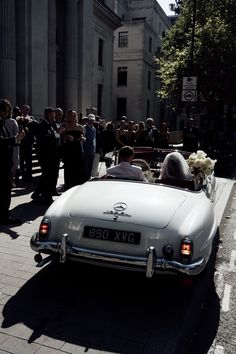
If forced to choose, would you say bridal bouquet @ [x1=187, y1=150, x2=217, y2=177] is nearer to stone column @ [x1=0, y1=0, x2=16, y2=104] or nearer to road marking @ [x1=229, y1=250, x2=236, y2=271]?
road marking @ [x1=229, y1=250, x2=236, y2=271]

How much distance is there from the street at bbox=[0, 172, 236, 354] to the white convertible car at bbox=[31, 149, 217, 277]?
39 centimetres

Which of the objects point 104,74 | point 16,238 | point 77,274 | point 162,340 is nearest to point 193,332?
point 162,340

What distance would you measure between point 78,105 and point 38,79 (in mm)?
5799

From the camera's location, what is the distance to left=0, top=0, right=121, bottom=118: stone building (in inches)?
619

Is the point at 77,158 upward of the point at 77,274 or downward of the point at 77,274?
upward

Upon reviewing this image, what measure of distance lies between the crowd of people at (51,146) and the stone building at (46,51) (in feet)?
19.8

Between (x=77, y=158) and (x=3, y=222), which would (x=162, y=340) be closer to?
(x=3, y=222)

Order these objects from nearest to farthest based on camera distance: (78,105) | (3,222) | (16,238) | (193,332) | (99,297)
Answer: (193,332) < (99,297) < (16,238) < (3,222) < (78,105)

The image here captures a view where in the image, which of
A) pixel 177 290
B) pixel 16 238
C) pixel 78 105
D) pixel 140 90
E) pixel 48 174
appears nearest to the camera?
pixel 177 290

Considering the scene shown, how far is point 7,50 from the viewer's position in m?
15.6

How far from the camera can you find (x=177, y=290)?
4.34 meters

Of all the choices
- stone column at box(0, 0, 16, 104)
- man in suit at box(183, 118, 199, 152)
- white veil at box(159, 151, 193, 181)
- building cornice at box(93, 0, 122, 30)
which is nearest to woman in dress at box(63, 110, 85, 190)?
white veil at box(159, 151, 193, 181)

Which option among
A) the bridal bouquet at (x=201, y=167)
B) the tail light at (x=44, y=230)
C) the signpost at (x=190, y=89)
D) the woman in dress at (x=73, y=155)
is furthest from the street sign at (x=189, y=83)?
the tail light at (x=44, y=230)

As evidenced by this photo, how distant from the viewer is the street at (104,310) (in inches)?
126
